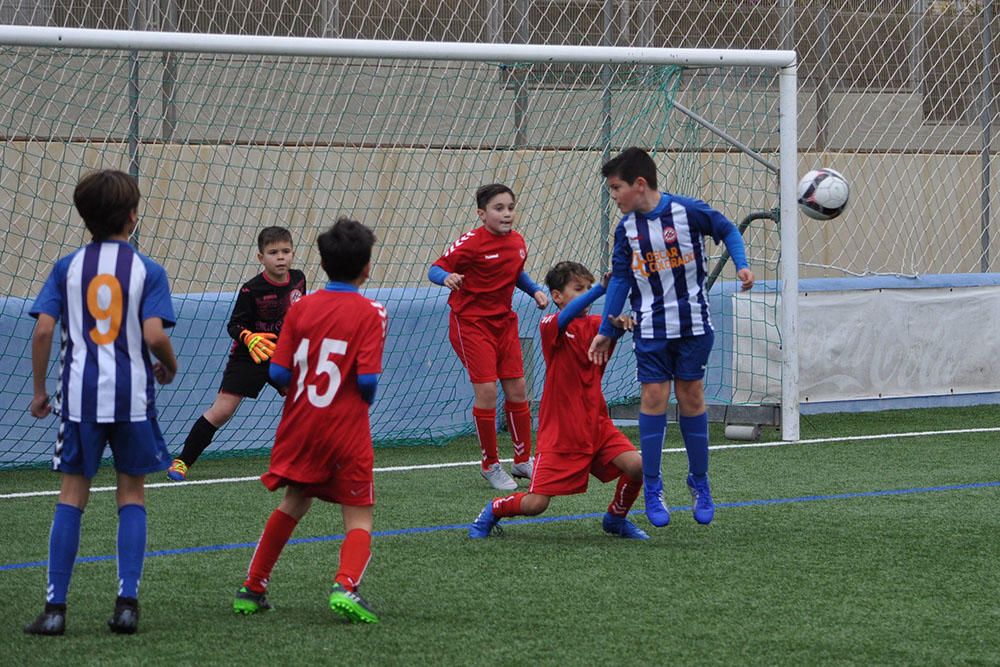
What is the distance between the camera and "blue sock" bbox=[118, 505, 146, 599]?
12.7 ft

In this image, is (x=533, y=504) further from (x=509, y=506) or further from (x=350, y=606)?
(x=350, y=606)

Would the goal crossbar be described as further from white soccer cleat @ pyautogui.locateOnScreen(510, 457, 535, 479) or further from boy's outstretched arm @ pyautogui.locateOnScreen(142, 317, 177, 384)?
boy's outstretched arm @ pyautogui.locateOnScreen(142, 317, 177, 384)

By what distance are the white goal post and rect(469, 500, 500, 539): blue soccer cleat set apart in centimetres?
298

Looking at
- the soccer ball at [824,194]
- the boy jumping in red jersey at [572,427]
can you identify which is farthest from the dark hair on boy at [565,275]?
the soccer ball at [824,194]

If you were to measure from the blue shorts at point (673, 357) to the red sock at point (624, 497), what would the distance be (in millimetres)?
442

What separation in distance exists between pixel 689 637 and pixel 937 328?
22.4ft

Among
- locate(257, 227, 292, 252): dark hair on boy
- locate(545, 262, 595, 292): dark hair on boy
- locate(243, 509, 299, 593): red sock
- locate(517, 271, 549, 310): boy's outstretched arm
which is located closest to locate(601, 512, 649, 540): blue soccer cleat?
locate(545, 262, 595, 292): dark hair on boy

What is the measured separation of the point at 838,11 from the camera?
11.1 m

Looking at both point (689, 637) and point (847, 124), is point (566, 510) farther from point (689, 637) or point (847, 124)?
point (847, 124)

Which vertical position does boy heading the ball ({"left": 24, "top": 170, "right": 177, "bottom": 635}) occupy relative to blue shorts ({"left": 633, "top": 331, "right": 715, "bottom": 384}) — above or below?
below

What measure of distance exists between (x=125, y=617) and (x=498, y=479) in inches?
125

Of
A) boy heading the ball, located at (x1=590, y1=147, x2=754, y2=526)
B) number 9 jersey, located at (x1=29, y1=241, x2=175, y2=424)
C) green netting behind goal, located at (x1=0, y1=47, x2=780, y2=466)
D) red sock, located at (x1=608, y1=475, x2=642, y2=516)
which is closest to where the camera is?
number 9 jersey, located at (x1=29, y1=241, x2=175, y2=424)

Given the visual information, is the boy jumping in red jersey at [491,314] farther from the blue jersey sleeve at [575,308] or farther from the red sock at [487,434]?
the blue jersey sleeve at [575,308]

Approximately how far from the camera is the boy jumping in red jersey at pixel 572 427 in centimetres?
521
